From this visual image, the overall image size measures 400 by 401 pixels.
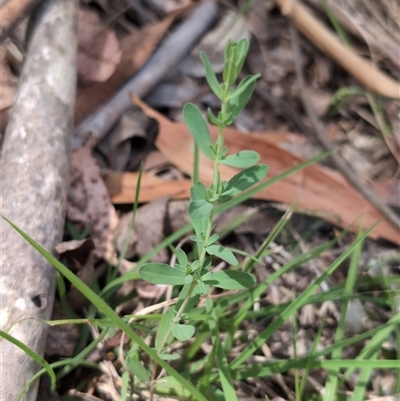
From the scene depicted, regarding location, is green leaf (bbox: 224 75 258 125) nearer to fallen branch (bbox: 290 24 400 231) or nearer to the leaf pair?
the leaf pair

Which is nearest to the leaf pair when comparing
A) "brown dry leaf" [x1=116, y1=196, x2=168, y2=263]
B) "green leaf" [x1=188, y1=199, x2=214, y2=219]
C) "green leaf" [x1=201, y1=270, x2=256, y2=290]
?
"green leaf" [x1=201, y1=270, x2=256, y2=290]

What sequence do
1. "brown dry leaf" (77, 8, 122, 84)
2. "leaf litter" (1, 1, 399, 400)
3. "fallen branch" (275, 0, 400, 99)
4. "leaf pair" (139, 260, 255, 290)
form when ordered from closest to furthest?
"leaf pair" (139, 260, 255, 290) → "leaf litter" (1, 1, 399, 400) → "brown dry leaf" (77, 8, 122, 84) → "fallen branch" (275, 0, 400, 99)

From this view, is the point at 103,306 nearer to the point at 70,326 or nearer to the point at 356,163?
the point at 70,326

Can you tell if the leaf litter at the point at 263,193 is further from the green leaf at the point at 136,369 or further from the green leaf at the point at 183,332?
the green leaf at the point at 183,332

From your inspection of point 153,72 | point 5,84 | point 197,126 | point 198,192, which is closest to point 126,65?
point 153,72

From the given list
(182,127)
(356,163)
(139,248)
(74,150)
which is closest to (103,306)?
(139,248)

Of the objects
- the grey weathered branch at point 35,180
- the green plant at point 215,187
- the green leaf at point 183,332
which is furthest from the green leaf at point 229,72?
the grey weathered branch at point 35,180
